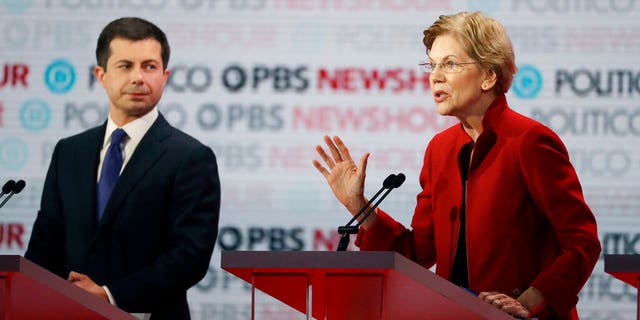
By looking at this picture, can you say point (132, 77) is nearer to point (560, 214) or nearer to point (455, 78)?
point (455, 78)

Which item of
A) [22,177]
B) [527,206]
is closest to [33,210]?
[22,177]

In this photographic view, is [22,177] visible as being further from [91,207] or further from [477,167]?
[477,167]

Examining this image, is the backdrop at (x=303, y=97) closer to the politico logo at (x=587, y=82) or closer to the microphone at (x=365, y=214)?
the politico logo at (x=587, y=82)

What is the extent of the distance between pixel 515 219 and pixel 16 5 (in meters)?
2.52

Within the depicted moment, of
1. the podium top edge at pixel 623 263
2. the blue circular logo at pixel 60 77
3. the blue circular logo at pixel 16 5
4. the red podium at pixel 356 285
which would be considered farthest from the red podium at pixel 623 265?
the blue circular logo at pixel 16 5

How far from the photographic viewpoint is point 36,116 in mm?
5020

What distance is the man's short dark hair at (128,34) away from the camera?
4199mm

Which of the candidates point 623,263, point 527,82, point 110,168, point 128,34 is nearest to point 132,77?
point 128,34

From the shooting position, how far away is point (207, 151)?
3992mm

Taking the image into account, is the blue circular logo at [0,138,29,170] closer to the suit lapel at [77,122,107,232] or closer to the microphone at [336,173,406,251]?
the suit lapel at [77,122,107,232]

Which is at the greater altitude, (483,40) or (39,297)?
(483,40)

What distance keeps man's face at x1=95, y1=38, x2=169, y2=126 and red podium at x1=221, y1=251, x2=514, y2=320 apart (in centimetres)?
126

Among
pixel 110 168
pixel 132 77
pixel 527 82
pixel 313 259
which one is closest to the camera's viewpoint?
pixel 313 259

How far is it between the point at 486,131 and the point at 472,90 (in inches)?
5.3
